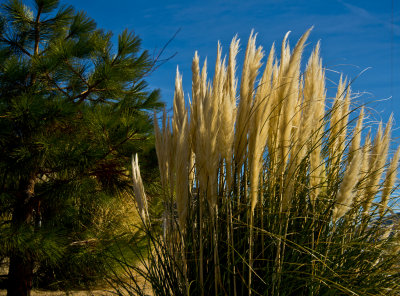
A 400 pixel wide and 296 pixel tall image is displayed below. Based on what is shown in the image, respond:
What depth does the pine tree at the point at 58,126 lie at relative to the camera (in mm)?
3039

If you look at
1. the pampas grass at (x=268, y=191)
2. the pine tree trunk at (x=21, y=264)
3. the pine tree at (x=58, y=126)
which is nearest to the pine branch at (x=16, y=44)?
the pine tree at (x=58, y=126)

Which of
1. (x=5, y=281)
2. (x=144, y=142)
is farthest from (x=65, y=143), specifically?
(x=5, y=281)

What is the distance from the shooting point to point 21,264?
3.46 meters

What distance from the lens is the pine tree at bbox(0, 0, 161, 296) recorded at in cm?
304

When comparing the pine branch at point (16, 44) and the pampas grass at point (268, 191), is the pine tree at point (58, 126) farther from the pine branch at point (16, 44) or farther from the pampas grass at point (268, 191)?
the pampas grass at point (268, 191)

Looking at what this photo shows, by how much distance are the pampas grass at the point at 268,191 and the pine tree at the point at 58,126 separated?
1.93 m

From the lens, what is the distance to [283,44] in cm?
113

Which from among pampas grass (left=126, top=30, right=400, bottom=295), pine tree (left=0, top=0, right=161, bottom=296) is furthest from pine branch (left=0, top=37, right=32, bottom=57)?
pampas grass (left=126, top=30, right=400, bottom=295)

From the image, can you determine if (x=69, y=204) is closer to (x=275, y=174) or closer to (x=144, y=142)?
(x=144, y=142)

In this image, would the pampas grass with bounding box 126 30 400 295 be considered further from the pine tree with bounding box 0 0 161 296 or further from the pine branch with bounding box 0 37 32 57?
the pine branch with bounding box 0 37 32 57

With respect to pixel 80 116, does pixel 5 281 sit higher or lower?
lower

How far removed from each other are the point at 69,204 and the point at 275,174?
312 centimetres

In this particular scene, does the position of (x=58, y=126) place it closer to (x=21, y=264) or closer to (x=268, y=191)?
(x=21, y=264)

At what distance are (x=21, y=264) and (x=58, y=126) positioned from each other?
4.48ft
